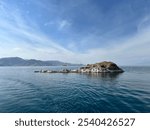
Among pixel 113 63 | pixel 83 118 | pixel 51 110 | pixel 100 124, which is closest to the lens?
pixel 100 124

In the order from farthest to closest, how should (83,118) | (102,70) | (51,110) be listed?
(102,70) < (51,110) < (83,118)

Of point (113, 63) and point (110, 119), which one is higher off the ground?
point (113, 63)

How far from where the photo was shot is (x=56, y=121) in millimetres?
10859

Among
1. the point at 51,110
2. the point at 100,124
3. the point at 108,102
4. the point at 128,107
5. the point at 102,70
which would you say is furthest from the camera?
the point at 102,70

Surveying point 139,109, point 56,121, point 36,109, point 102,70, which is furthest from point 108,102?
point 102,70

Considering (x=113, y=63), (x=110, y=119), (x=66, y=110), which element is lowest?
(x=66, y=110)

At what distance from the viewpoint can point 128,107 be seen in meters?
19.5

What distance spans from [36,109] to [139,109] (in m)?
13.3

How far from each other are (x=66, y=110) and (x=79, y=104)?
2867 mm

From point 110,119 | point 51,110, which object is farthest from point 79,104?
point 110,119

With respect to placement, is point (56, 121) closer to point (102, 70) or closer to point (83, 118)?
point (83, 118)

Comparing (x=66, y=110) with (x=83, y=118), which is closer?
(x=83, y=118)

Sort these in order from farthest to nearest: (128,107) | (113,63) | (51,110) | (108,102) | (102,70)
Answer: (113,63) < (102,70) < (108,102) < (128,107) < (51,110)

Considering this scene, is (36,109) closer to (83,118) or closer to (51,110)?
(51,110)
